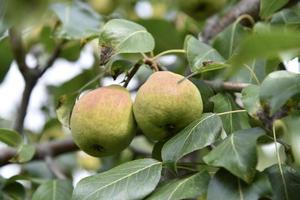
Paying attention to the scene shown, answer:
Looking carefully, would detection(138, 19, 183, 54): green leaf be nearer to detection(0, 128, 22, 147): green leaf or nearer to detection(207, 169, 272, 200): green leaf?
detection(0, 128, 22, 147): green leaf

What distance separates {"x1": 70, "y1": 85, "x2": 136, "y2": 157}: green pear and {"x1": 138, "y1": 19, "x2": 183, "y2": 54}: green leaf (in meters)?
0.70

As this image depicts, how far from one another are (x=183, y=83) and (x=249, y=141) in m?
0.15

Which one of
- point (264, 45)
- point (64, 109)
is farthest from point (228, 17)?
point (264, 45)

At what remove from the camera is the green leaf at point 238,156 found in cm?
80

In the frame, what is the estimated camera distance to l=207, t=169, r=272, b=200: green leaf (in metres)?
0.81

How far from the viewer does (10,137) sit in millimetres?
1159

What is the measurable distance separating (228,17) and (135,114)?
0.79 metres

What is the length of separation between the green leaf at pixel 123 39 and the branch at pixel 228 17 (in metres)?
0.59

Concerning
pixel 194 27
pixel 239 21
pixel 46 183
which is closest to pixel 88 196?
pixel 46 183

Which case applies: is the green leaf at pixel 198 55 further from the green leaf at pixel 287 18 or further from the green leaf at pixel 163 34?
the green leaf at pixel 163 34

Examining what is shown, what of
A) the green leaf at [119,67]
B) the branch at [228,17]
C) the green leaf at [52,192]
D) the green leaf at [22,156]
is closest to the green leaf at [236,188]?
the green leaf at [119,67]

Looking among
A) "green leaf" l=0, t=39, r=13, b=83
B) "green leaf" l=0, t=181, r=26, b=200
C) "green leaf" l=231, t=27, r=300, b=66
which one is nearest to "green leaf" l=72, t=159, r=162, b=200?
"green leaf" l=0, t=181, r=26, b=200

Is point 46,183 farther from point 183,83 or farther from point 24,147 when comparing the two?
point 183,83

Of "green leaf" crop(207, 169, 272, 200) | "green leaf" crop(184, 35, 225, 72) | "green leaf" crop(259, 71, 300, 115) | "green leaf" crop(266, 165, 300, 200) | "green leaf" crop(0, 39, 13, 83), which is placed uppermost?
"green leaf" crop(259, 71, 300, 115)
